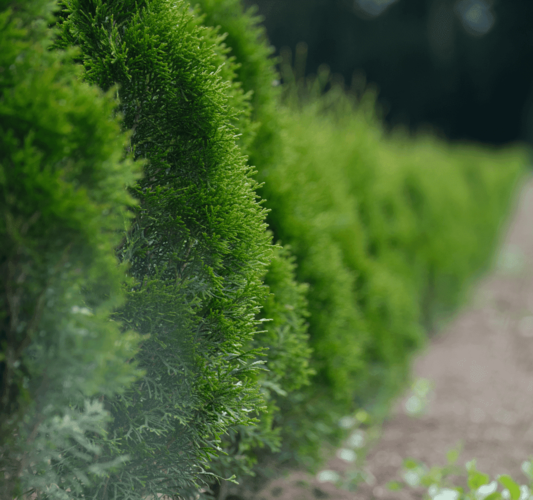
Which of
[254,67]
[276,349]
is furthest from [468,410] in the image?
[254,67]

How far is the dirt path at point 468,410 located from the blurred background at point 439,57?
2506cm

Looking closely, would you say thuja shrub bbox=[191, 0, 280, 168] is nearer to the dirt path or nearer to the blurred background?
the dirt path

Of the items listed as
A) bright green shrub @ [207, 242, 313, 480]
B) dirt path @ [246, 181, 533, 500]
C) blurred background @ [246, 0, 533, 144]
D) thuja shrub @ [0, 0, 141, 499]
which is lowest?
dirt path @ [246, 181, 533, 500]

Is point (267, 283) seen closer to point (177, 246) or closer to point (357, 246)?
point (177, 246)

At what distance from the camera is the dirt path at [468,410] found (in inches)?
121

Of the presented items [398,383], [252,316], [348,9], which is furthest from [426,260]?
[348,9]

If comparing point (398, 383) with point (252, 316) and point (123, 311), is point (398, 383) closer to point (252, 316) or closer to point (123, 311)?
point (252, 316)

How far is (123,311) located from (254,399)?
1.91 ft

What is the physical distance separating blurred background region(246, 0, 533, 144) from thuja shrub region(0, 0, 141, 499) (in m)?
29.4

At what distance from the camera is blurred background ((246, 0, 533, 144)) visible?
29.4m

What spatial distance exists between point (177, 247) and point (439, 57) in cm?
3436

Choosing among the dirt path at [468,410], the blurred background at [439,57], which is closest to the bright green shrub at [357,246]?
the dirt path at [468,410]

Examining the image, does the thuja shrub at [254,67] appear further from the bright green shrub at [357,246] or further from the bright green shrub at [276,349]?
the bright green shrub at [276,349]

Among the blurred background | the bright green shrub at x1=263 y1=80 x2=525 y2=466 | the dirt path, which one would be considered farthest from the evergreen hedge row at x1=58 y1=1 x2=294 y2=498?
the blurred background
